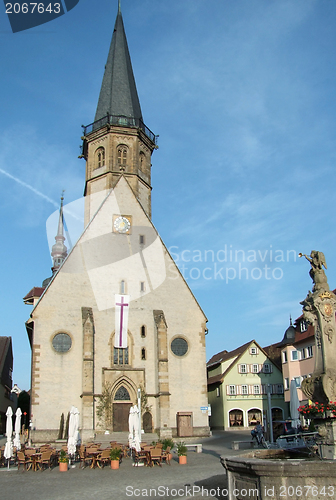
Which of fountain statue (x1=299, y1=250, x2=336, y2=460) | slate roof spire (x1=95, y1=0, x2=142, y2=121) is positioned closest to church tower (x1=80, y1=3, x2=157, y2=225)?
slate roof spire (x1=95, y1=0, x2=142, y2=121)

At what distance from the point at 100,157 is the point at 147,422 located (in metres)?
20.7

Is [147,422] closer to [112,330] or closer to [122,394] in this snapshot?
[122,394]

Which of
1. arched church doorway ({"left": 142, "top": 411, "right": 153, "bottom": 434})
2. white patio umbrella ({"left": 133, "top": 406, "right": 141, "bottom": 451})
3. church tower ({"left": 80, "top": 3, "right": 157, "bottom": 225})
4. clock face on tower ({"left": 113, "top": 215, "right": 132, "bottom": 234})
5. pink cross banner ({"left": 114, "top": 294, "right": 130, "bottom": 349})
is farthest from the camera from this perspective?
church tower ({"left": 80, "top": 3, "right": 157, "bottom": 225})

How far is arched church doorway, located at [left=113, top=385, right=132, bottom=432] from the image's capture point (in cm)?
3047

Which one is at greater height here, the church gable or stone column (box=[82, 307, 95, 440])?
the church gable

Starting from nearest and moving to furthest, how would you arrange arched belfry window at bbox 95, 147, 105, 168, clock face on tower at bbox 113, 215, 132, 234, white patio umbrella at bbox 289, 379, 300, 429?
1. white patio umbrella at bbox 289, 379, 300, 429
2. clock face on tower at bbox 113, 215, 132, 234
3. arched belfry window at bbox 95, 147, 105, 168

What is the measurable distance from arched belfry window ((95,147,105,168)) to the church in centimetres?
191

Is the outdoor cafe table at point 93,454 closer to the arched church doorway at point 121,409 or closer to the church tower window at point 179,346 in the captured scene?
the arched church doorway at point 121,409

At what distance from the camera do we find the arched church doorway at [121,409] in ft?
100.0

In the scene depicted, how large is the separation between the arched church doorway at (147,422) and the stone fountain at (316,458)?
2159 centimetres

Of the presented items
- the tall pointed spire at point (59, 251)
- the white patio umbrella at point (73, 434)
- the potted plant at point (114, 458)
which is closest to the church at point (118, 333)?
the white patio umbrella at point (73, 434)

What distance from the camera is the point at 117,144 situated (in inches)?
1539

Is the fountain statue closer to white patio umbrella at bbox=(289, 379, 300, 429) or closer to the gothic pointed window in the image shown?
white patio umbrella at bbox=(289, 379, 300, 429)

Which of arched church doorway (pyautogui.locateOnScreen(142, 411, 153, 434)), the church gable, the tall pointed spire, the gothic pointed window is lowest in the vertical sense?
arched church doorway (pyautogui.locateOnScreen(142, 411, 153, 434))
